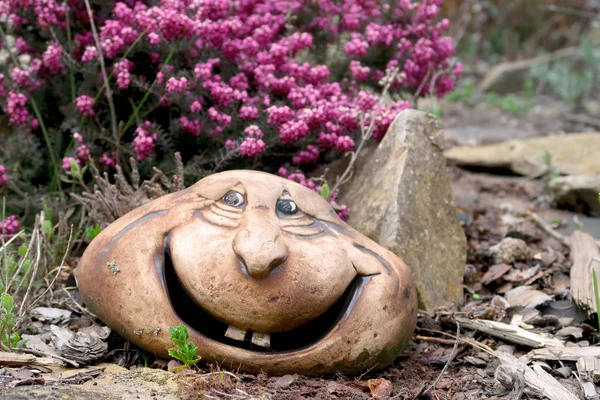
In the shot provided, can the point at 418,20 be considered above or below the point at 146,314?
above

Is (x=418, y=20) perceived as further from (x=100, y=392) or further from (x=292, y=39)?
(x=100, y=392)

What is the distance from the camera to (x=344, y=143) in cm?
369

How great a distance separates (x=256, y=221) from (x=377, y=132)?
154 cm

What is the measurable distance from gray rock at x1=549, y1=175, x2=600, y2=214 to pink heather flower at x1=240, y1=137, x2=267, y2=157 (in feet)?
7.49

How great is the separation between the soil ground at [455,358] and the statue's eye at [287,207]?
2.02ft

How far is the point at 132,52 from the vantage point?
3734mm

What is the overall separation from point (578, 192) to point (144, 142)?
9.17 feet

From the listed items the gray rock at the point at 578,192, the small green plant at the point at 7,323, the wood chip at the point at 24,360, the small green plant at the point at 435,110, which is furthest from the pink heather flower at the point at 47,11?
the gray rock at the point at 578,192

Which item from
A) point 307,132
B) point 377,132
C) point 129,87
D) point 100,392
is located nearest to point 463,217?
point 377,132

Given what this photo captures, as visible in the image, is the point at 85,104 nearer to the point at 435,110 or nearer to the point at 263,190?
the point at 263,190

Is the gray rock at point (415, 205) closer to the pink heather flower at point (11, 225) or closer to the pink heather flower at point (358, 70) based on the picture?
the pink heather flower at point (358, 70)

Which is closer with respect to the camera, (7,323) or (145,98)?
(7,323)

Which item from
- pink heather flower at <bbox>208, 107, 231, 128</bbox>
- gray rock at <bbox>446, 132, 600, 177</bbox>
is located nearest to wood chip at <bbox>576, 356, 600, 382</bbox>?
pink heather flower at <bbox>208, 107, 231, 128</bbox>

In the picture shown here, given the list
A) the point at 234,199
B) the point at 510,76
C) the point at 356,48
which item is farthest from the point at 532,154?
the point at 510,76
